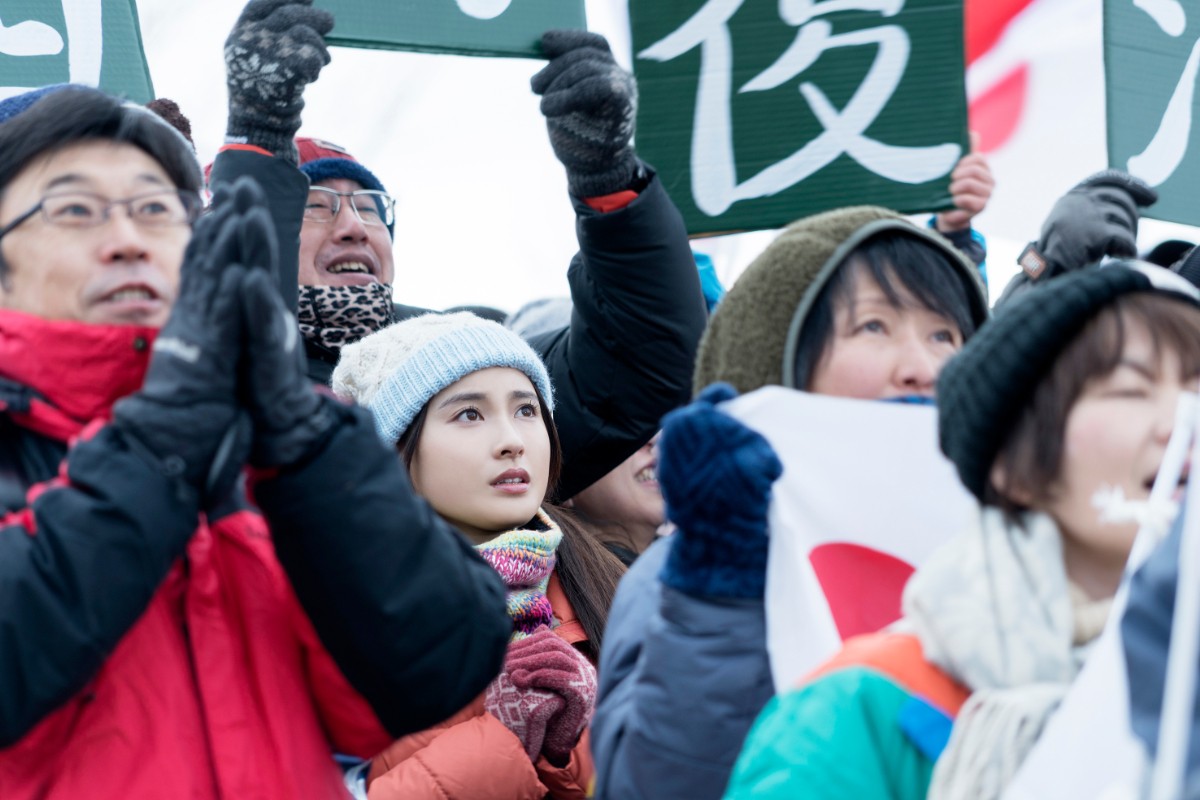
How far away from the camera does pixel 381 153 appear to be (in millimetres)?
4328

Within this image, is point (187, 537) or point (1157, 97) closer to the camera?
point (187, 537)

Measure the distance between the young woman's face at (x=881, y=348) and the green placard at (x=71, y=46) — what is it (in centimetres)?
192

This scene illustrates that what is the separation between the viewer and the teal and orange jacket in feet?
6.08

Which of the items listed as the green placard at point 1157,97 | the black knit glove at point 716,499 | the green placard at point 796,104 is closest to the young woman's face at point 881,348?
the black knit glove at point 716,499

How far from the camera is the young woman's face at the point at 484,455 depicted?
3.37m

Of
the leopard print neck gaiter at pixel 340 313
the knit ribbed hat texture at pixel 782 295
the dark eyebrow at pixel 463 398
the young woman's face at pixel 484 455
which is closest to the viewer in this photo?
the knit ribbed hat texture at pixel 782 295

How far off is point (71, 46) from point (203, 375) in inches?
79.0

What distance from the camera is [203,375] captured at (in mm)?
1949

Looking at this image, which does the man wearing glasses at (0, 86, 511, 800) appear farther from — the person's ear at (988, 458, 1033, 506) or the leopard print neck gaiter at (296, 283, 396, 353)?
the leopard print neck gaiter at (296, 283, 396, 353)

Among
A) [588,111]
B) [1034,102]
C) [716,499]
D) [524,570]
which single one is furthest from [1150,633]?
[1034,102]

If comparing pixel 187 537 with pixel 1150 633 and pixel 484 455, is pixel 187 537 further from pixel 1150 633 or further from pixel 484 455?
pixel 484 455

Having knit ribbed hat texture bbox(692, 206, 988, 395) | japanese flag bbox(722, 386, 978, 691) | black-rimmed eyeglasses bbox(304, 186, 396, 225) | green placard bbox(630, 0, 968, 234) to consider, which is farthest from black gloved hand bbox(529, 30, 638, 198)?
japanese flag bbox(722, 386, 978, 691)

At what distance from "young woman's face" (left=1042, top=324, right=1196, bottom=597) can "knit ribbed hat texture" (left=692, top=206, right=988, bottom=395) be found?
68cm

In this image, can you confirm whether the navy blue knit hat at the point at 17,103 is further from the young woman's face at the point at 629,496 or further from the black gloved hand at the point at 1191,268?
the black gloved hand at the point at 1191,268
